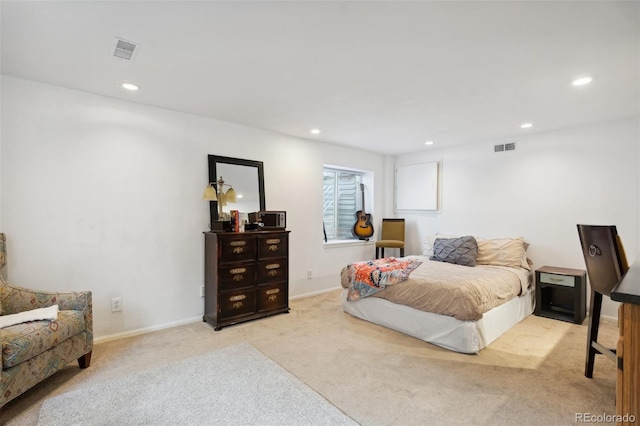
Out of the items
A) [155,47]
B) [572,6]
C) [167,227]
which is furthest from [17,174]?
[572,6]

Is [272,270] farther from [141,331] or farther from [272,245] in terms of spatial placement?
[141,331]

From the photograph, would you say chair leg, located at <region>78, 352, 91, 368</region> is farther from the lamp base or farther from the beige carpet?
the lamp base

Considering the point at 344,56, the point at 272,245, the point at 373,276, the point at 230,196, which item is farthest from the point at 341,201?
the point at 344,56

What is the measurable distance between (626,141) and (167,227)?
205 inches

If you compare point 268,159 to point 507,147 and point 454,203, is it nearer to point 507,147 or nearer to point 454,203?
point 454,203

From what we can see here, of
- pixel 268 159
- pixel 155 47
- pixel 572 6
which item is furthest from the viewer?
pixel 268 159

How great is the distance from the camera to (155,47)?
2043mm

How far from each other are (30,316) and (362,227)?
431 centimetres

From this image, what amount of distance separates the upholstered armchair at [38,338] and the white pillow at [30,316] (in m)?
0.03

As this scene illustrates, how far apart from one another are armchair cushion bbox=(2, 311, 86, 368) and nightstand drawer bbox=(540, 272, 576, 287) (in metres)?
4.69

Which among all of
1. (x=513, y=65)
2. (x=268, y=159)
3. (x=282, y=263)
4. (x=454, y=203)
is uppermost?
(x=513, y=65)

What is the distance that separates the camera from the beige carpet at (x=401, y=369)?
190 centimetres

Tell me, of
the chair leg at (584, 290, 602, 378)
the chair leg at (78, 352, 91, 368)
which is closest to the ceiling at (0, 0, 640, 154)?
the chair leg at (584, 290, 602, 378)

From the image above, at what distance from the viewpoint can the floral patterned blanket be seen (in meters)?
3.32
